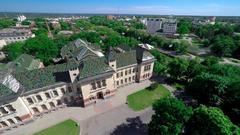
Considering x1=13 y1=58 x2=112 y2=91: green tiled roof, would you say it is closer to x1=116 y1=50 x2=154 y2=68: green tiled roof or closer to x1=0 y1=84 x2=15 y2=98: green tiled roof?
x1=0 y1=84 x2=15 y2=98: green tiled roof

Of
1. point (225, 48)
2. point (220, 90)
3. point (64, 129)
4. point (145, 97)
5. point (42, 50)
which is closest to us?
point (220, 90)

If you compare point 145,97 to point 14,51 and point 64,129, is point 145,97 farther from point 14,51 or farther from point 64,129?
point 14,51

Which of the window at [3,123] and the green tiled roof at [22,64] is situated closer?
the window at [3,123]

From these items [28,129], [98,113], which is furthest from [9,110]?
[98,113]

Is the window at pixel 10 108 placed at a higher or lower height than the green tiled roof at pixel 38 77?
lower

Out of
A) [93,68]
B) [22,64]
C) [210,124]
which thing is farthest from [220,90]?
[22,64]

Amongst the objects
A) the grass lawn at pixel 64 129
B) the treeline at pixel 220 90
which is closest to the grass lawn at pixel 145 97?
the treeline at pixel 220 90

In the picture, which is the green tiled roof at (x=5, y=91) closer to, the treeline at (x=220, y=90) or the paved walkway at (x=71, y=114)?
the paved walkway at (x=71, y=114)
